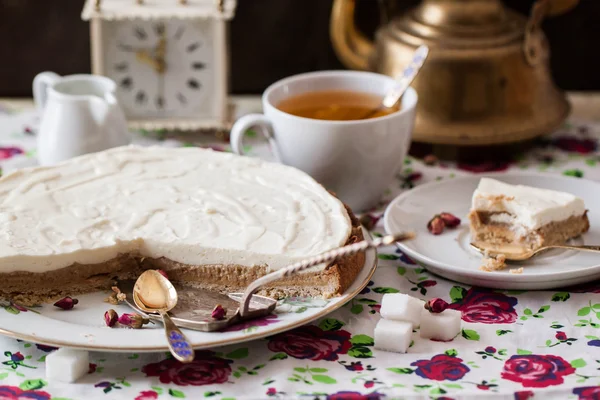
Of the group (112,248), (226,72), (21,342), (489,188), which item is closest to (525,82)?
(489,188)

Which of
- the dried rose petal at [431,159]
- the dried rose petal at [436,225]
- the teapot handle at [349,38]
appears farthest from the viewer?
the teapot handle at [349,38]

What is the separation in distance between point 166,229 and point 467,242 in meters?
0.58

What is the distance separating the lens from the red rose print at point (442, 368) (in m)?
1.35

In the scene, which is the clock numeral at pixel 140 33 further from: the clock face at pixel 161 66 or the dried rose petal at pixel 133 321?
the dried rose petal at pixel 133 321

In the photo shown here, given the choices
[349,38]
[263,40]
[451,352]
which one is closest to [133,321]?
[451,352]

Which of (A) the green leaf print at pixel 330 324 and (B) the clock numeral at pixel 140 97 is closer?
(A) the green leaf print at pixel 330 324

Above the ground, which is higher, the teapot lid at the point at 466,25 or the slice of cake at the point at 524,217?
A: the teapot lid at the point at 466,25

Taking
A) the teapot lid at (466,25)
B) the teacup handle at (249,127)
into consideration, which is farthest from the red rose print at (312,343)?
the teapot lid at (466,25)

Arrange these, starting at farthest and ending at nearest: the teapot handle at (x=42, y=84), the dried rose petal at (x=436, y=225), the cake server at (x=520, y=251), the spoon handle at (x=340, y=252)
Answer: the teapot handle at (x=42, y=84) → the dried rose petal at (x=436, y=225) → the cake server at (x=520, y=251) → the spoon handle at (x=340, y=252)

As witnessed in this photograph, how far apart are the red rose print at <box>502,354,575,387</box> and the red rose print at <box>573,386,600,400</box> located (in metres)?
0.03

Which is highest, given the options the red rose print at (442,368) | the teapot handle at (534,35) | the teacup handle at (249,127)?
the teapot handle at (534,35)

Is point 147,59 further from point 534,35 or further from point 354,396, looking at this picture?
point 354,396

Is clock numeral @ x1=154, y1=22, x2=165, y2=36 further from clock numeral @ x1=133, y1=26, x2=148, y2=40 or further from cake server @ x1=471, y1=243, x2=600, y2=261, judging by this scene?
cake server @ x1=471, y1=243, x2=600, y2=261

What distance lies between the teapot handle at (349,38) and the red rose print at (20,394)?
1.31m
